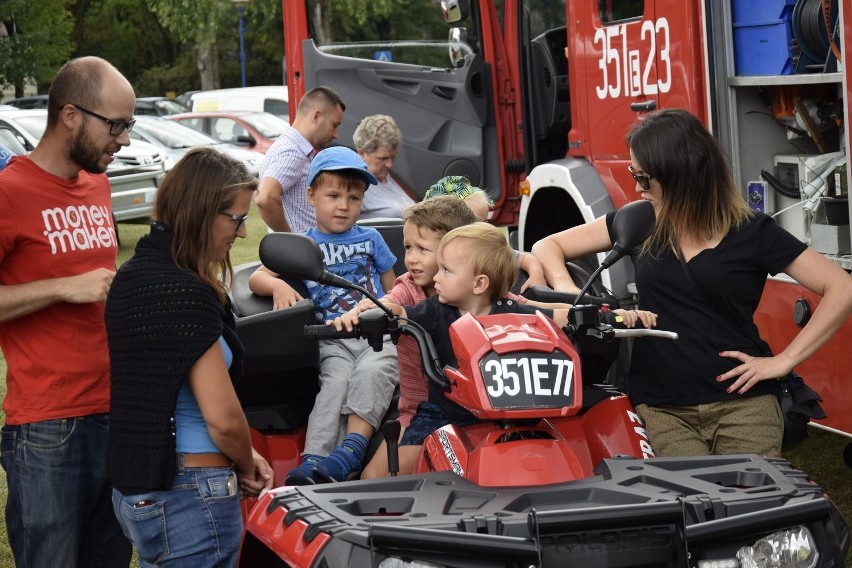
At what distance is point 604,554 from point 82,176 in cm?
199

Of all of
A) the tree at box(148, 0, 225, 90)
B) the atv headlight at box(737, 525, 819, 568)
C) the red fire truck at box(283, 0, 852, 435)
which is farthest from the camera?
the tree at box(148, 0, 225, 90)

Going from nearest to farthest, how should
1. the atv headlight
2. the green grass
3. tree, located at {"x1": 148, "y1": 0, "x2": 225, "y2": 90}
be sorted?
1. the atv headlight
2. the green grass
3. tree, located at {"x1": 148, "y1": 0, "x2": 225, "y2": 90}

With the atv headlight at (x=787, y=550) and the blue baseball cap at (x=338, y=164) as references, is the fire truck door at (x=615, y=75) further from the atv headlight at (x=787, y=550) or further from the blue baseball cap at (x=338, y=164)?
the atv headlight at (x=787, y=550)

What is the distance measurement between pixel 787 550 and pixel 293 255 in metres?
1.38

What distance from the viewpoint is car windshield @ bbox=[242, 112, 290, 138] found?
80.9 ft

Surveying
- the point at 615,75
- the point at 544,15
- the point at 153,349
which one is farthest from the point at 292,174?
the point at 153,349

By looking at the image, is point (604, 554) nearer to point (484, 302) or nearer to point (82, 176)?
point (484, 302)

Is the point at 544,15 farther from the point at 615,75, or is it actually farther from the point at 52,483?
the point at 52,483

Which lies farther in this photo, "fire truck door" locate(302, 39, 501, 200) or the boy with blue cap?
"fire truck door" locate(302, 39, 501, 200)

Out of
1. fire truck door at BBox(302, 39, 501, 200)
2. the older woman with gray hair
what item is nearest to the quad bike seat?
the older woman with gray hair

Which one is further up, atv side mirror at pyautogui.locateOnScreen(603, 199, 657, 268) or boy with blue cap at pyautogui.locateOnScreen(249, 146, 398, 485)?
atv side mirror at pyautogui.locateOnScreen(603, 199, 657, 268)

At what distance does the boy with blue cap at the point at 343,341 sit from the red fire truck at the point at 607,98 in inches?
73.6

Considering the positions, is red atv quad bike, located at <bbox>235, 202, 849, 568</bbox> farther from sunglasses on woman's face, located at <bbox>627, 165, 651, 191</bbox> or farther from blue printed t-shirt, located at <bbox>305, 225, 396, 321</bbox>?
blue printed t-shirt, located at <bbox>305, 225, 396, 321</bbox>

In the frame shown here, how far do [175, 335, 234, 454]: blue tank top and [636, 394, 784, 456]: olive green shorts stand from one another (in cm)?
140
